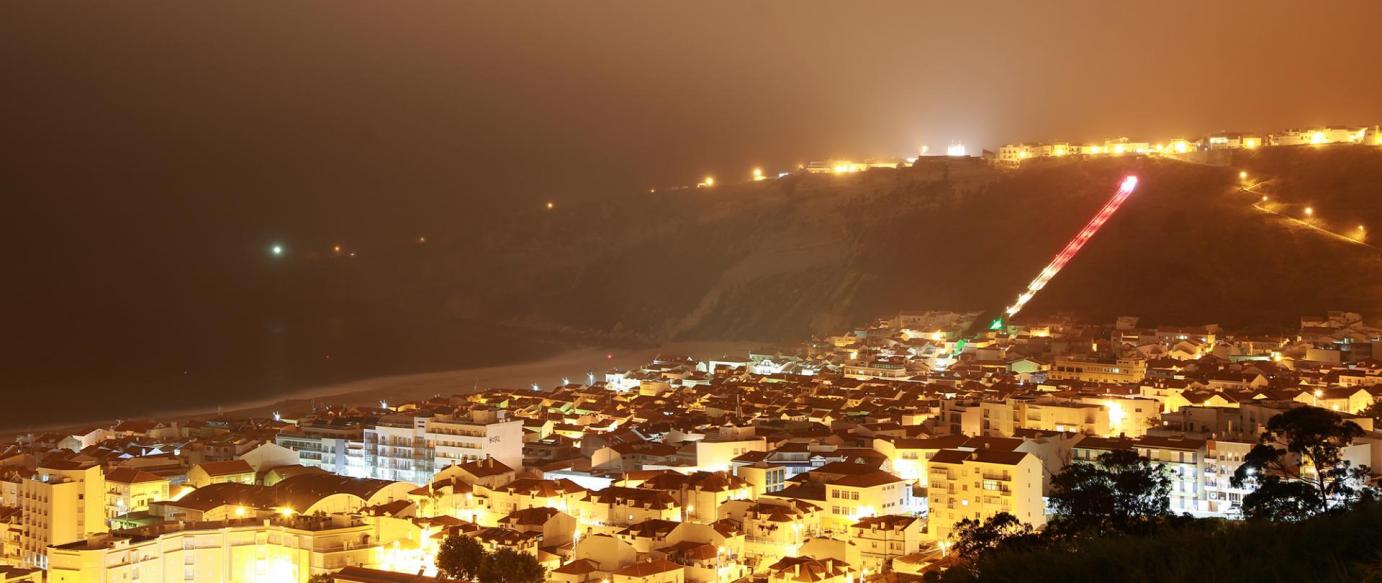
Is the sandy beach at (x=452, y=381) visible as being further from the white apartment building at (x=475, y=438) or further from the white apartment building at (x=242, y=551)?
the white apartment building at (x=242, y=551)

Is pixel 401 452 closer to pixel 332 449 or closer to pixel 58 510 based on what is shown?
pixel 332 449

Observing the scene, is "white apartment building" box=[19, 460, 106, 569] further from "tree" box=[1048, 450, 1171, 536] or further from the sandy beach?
the sandy beach

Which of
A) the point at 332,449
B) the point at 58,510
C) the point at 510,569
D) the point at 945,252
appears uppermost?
the point at 945,252

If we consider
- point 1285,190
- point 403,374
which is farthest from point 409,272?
point 1285,190

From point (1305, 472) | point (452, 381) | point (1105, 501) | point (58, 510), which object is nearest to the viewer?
point (1105, 501)

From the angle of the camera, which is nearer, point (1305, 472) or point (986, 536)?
point (986, 536)

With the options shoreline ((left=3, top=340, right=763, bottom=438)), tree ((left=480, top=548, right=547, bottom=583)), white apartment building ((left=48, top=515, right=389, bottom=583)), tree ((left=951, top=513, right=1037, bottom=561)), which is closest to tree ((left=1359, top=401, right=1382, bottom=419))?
tree ((left=951, top=513, right=1037, bottom=561))

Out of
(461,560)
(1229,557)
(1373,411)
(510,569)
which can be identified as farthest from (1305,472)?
(1229,557)
